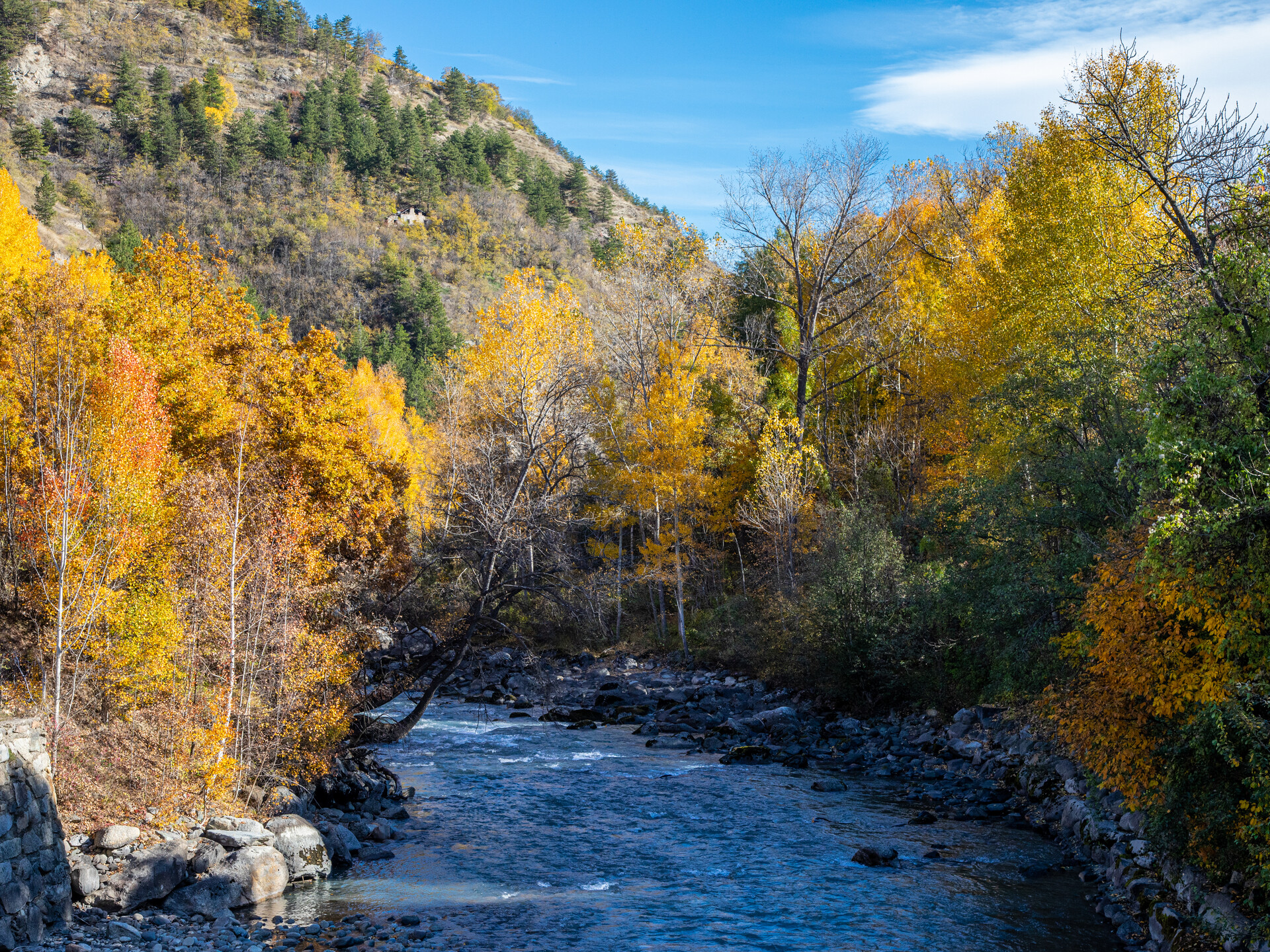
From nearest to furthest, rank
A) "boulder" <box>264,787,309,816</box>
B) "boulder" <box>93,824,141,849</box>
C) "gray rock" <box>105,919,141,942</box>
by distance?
"gray rock" <box>105,919,141,942</box> < "boulder" <box>93,824,141,849</box> < "boulder" <box>264,787,309,816</box>

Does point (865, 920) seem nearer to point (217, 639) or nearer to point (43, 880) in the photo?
point (43, 880)

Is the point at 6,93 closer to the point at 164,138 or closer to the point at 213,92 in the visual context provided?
the point at 164,138

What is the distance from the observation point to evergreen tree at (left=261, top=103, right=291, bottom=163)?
→ 320 feet

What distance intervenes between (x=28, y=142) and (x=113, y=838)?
10166 centimetres

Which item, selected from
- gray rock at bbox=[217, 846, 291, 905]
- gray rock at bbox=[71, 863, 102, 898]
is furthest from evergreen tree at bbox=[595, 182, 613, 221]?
gray rock at bbox=[71, 863, 102, 898]

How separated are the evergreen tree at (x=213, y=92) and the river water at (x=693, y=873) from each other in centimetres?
10616

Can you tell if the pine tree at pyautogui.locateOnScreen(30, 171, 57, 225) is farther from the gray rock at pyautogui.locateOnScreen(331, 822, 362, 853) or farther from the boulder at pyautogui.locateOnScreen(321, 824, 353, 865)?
the boulder at pyautogui.locateOnScreen(321, 824, 353, 865)

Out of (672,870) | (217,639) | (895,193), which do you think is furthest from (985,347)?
(217,639)

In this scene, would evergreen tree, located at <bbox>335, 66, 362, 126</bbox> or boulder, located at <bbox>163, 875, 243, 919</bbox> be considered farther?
evergreen tree, located at <bbox>335, 66, 362, 126</bbox>

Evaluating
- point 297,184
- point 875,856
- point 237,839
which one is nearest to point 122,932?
point 237,839

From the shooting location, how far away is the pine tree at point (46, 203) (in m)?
73.6

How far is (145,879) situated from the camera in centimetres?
1266

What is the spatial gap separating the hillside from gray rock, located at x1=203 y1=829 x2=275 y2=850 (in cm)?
5483

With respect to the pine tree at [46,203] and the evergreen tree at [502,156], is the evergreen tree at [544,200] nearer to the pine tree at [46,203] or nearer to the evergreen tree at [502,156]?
the evergreen tree at [502,156]
